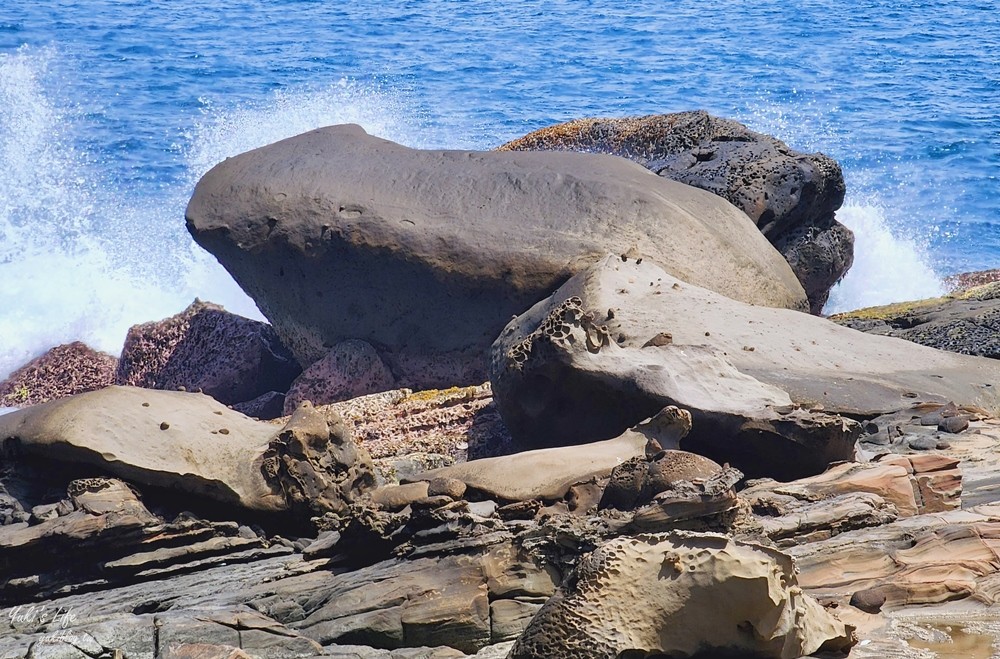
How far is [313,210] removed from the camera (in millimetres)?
7316

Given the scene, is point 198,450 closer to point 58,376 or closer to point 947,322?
point 947,322

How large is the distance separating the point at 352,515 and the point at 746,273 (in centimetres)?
365

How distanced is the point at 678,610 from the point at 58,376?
712 centimetres

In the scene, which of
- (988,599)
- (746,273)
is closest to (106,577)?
(988,599)

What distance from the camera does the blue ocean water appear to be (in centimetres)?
1274

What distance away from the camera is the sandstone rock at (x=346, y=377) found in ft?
23.9

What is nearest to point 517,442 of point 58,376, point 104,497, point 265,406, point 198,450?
point 198,450

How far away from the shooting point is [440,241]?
7066 mm

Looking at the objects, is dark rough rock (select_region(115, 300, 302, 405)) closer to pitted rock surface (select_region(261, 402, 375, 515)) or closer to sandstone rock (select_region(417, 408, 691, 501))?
pitted rock surface (select_region(261, 402, 375, 515))

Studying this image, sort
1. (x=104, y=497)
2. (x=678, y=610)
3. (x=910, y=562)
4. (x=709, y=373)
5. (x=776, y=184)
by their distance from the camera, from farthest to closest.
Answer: (x=776, y=184)
(x=709, y=373)
(x=104, y=497)
(x=910, y=562)
(x=678, y=610)

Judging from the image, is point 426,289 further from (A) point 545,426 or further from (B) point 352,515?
(B) point 352,515

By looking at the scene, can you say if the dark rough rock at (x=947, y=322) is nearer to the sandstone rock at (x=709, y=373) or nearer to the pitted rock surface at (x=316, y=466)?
the sandstone rock at (x=709, y=373)

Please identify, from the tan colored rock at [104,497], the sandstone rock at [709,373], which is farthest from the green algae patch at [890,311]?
the tan colored rock at [104,497]

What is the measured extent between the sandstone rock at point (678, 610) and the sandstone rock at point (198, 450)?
166 cm
